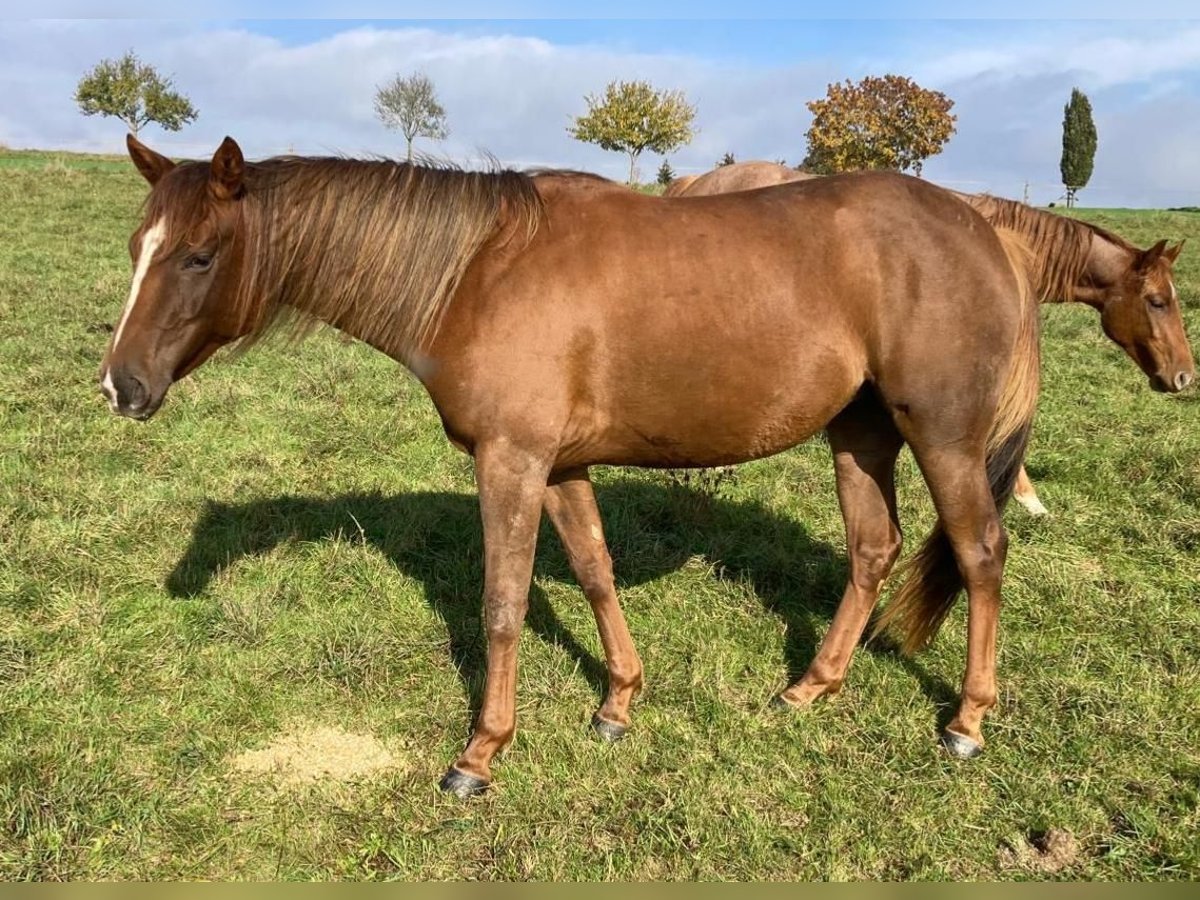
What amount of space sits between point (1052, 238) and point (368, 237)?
5282 mm

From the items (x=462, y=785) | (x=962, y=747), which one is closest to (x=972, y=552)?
(x=962, y=747)

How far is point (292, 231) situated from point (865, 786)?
9.32 ft

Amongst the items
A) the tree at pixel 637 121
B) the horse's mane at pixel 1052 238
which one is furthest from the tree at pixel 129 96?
the horse's mane at pixel 1052 238

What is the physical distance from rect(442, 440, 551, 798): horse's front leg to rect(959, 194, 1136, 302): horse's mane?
4.70 m

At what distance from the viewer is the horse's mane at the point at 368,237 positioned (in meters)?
2.90

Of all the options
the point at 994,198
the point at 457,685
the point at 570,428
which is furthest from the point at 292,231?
the point at 994,198

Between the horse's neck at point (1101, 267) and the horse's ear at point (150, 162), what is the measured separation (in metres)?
5.95

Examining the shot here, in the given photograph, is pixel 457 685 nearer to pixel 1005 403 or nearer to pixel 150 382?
pixel 150 382

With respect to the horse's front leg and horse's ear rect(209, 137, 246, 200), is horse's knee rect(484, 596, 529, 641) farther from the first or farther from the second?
horse's ear rect(209, 137, 246, 200)

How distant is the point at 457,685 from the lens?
3.58 metres

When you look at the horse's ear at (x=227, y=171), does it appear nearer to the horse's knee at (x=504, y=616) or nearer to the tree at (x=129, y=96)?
the horse's knee at (x=504, y=616)

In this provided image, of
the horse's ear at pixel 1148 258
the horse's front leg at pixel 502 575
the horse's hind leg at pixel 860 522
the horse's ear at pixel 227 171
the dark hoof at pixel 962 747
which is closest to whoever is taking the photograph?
the horse's ear at pixel 227 171

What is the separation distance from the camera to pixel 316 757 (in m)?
3.16

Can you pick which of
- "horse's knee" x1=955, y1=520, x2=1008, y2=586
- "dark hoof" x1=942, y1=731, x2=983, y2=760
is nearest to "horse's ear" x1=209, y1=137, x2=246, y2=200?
"horse's knee" x1=955, y1=520, x2=1008, y2=586
